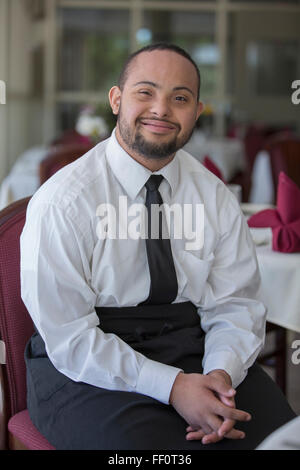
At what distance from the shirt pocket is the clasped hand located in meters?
0.23

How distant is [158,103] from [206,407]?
0.61 m

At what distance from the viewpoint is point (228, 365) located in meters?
1.37

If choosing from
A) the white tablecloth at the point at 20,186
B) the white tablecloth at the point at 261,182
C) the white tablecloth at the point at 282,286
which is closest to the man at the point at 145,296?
the white tablecloth at the point at 282,286

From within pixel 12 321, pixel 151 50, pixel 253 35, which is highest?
pixel 253 35

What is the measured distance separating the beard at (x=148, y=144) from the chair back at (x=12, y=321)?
316 millimetres

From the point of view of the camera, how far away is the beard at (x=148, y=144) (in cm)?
142

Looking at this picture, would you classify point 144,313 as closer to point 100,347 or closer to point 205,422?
point 100,347


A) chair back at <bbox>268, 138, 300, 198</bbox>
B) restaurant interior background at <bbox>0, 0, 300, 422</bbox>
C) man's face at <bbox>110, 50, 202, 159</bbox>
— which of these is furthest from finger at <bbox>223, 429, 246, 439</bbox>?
restaurant interior background at <bbox>0, 0, 300, 422</bbox>

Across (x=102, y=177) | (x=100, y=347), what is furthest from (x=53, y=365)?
(x=102, y=177)

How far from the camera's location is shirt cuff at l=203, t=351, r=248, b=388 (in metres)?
1.37

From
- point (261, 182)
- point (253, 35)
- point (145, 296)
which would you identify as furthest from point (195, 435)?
point (253, 35)

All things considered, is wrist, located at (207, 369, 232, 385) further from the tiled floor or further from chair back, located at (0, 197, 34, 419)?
the tiled floor

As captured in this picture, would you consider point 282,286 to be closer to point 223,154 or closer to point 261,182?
point 223,154

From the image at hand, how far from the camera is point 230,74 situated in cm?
938
